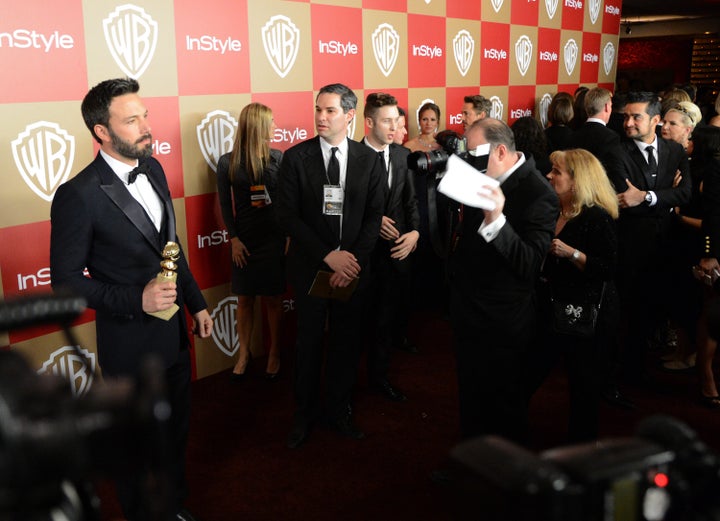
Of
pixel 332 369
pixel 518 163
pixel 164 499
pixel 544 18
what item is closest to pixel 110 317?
pixel 332 369

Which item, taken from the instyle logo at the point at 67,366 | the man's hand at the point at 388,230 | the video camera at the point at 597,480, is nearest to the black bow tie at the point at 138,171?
the instyle logo at the point at 67,366

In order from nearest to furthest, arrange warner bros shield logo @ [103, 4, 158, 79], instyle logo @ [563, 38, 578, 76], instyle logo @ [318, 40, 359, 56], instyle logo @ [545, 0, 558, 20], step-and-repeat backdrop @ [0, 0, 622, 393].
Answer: step-and-repeat backdrop @ [0, 0, 622, 393] → warner bros shield logo @ [103, 4, 158, 79] → instyle logo @ [318, 40, 359, 56] → instyle logo @ [545, 0, 558, 20] → instyle logo @ [563, 38, 578, 76]

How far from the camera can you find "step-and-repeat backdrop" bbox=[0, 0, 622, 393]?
2.88m

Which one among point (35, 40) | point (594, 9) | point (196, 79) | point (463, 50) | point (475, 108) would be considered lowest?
point (475, 108)

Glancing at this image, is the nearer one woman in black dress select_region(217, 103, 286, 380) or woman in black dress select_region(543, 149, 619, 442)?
woman in black dress select_region(543, 149, 619, 442)

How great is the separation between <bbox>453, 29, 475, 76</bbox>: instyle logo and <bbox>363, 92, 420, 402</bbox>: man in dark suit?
7.13ft

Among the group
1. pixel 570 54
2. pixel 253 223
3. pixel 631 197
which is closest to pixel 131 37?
pixel 253 223

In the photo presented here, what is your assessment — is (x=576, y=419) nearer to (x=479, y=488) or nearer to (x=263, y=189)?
(x=263, y=189)

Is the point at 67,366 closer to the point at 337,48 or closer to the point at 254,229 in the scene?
the point at 254,229

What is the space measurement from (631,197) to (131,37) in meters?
2.55

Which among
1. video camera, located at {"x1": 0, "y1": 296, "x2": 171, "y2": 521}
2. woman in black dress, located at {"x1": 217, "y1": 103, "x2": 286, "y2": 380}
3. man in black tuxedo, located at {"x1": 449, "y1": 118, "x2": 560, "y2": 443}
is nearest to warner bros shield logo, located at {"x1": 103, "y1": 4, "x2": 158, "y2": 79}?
woman in black dress, located at {"x1": 217, "y1": 103, "x2": 286, "y2": 380}

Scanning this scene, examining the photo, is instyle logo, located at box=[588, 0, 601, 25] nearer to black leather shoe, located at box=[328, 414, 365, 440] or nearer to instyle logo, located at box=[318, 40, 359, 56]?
instyle logo, located at box=[318, 40, 359, 56]

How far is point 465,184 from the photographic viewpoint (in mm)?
2020

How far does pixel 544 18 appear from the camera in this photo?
6676 mm
